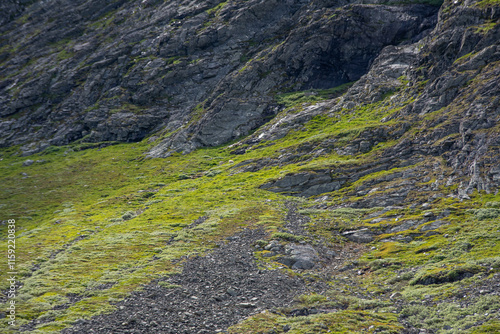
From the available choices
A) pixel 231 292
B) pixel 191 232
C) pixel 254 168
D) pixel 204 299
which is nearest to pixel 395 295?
pixel 231 292

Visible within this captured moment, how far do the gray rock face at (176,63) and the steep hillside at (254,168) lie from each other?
77cm

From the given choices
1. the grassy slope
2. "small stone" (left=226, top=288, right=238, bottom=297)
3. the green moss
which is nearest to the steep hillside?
"small stone" (left=226, top=288, right=238, bottom=297)

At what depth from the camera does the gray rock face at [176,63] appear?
375 ft

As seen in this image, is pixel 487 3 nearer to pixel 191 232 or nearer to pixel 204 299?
pixel 191 232

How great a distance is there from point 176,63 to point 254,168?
80855 mm

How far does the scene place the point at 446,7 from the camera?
8312 cm

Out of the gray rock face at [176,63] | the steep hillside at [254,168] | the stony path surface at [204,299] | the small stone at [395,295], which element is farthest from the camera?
the gray rock face at [176,63]

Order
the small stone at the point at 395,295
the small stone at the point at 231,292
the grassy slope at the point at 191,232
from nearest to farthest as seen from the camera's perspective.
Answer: the grassy slope at the point at 191,232 → the small stone at the point at 395,295 → the small stone at the point at 231,292

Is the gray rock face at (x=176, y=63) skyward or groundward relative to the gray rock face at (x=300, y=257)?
skyward

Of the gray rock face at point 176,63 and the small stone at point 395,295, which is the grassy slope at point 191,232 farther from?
the gray rock face at point 176,63

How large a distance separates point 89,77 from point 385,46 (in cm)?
12327

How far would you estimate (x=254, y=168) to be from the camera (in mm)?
82375

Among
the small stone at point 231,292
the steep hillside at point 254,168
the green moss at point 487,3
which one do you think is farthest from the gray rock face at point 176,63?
the small stone at point 231,292

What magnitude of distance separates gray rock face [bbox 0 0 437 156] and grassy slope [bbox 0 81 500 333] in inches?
719
